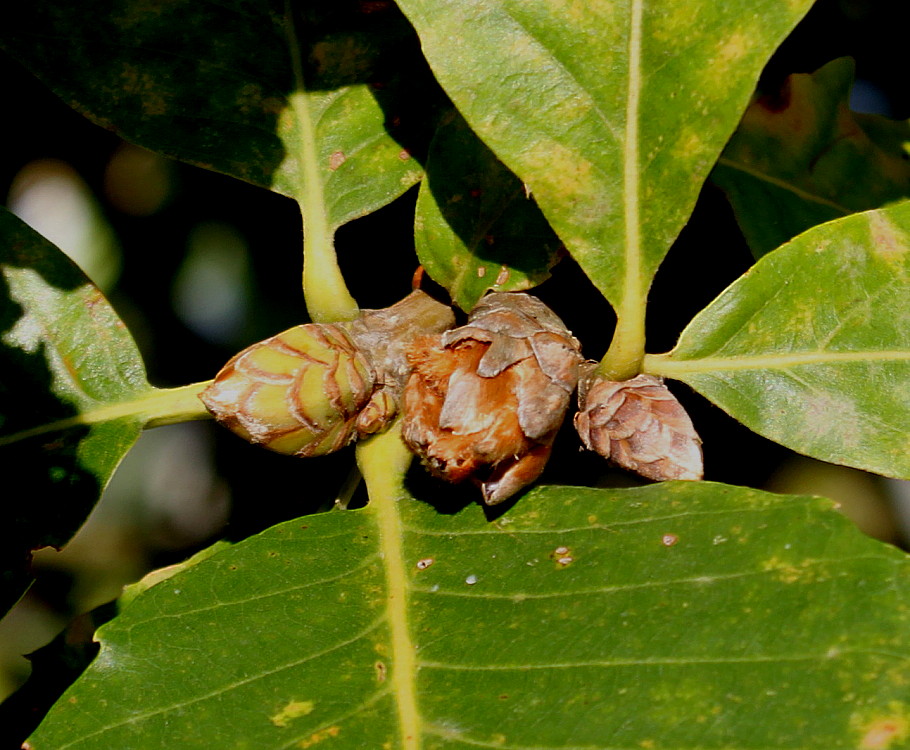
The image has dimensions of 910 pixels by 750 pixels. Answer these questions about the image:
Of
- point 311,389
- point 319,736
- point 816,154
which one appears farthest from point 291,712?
point 816,154

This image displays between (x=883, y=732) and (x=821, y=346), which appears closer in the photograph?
(x=883, y=732)

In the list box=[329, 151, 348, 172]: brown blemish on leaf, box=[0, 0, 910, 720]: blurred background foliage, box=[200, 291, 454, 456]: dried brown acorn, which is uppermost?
box=[329, 151, 348, 172]: brown blemish on leaf

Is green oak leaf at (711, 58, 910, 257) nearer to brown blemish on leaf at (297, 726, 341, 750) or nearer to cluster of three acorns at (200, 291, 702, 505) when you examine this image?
cluster of three acorns at (200, 291, 702, 505)

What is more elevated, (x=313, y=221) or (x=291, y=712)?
(x=313, y=221)

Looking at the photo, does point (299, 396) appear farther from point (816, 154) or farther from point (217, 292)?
point (217, 292)

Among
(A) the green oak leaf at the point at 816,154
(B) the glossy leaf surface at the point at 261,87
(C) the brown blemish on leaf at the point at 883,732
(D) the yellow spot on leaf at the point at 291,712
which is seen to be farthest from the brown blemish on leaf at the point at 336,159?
(C) the brown blemish on leaf at the point at 883,732

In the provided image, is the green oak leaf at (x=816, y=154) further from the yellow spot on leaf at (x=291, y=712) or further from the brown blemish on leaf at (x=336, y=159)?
the yellow spot on leaf at (x=291, y=712)

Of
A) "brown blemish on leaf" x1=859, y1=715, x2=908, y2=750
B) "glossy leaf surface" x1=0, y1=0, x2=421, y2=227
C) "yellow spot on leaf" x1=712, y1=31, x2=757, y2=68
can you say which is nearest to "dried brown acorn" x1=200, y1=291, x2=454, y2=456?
"glossy leaf surface" x1=0, y1=0, x2=421, y2=227
